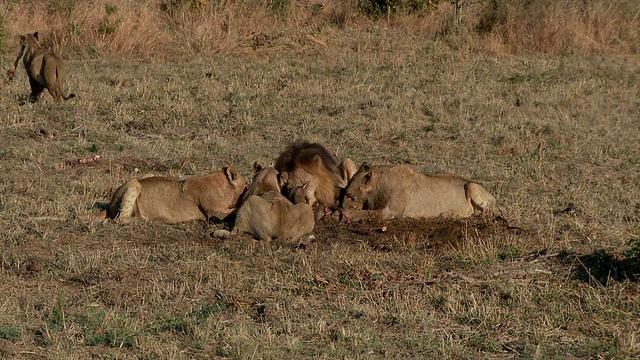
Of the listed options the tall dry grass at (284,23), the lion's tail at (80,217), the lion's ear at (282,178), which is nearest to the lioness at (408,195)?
the lion's ear at (282,178)

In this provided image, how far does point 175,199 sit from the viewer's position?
9.36 metres

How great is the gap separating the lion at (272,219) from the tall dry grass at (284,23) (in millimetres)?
11300

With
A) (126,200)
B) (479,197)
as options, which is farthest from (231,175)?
(479,197)

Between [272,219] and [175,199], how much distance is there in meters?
1.28

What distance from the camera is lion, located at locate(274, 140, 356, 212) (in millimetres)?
9484

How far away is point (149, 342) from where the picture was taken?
236 inches

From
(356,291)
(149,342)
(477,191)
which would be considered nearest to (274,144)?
(477,191)

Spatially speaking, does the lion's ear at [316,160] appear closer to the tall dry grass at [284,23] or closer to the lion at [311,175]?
the lion at [311,175]

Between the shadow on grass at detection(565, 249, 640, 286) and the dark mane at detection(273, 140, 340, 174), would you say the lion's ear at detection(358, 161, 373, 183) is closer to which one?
the dark mane at detection(273, 140, 340, 174)

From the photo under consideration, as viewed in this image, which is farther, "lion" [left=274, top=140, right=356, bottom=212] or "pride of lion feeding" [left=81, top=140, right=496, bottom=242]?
"lion" [left=274, top=140, right=356, bottom=212]

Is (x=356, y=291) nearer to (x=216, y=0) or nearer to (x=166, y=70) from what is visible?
(x=166, y=70)

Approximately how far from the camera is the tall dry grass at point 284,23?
1989cm

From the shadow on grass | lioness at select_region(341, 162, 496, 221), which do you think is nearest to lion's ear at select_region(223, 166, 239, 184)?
lioness at select_region(341, 162, 496, 221)

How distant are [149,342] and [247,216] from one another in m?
2.89
